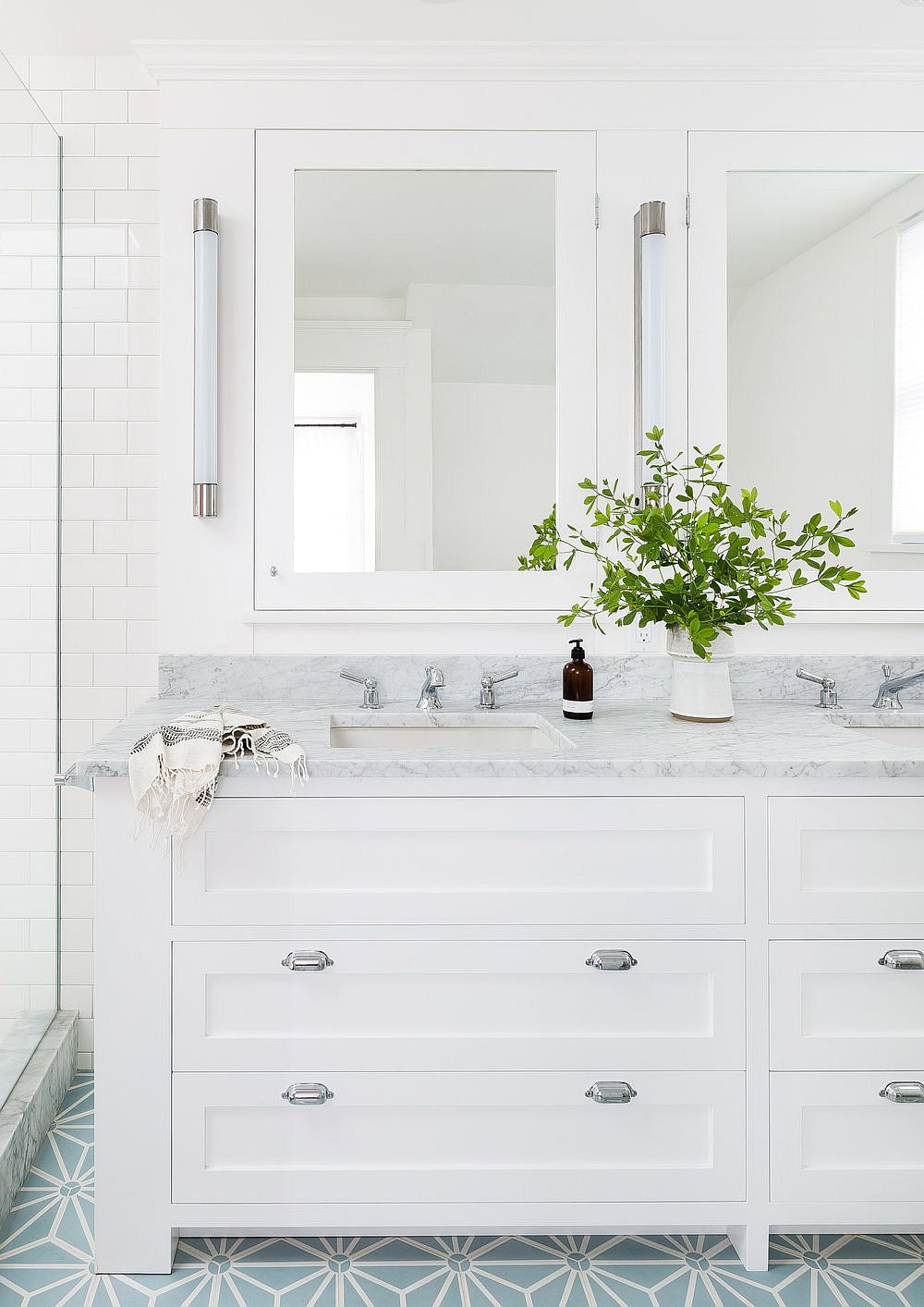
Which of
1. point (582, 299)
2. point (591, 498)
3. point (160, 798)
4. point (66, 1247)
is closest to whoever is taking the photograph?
point (160, 798)

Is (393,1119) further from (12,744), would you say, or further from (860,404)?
(860,404)

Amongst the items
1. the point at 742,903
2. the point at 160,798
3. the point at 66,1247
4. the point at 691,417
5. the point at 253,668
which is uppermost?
the point at 691,417

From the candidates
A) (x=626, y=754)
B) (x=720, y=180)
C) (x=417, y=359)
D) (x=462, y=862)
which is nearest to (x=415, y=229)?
(x=417, y=359)

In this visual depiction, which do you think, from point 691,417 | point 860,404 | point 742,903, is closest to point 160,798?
point 742,903

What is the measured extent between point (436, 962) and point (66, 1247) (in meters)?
0.88

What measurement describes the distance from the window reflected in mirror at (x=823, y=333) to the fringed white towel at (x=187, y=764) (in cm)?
128

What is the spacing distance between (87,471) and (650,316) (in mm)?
1377

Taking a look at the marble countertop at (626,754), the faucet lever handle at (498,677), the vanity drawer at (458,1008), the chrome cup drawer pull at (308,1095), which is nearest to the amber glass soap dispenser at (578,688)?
the marble countertop at (626,754)

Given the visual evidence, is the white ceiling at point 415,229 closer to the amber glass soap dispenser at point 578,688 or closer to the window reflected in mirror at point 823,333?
the window reflected in mirror at point 823,333

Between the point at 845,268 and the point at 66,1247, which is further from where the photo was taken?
the point at 845,268

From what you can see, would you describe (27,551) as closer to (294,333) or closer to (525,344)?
(294,333)

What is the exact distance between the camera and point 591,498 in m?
1.93

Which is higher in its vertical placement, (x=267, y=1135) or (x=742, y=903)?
(x=742, y=903)

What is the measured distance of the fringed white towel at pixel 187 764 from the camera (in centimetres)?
150
